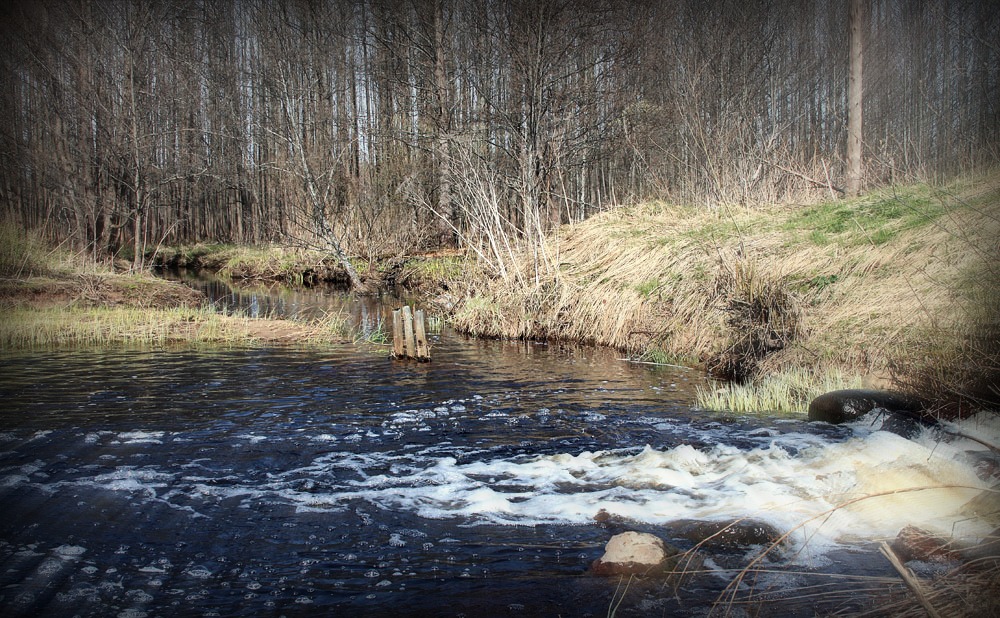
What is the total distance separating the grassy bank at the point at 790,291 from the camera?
627cm

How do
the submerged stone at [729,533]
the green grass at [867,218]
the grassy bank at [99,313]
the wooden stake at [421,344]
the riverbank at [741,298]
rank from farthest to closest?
the grassy bank at [99,313]
the wooden stake at [421,344]
the green grass at [867,218]
the riverbank at [741,298]
the submerged stone at [729,533]

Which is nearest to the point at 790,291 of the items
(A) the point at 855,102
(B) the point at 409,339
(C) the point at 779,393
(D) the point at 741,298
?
(D) the point at 741,298

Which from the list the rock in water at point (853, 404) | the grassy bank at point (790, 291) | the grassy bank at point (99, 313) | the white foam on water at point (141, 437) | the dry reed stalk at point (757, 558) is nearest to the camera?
the dry reed stalk at point (757, 558)

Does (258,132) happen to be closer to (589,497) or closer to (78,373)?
(78,373)

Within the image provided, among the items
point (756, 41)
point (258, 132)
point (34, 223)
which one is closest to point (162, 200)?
point (258, 132)

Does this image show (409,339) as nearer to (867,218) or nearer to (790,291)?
(790,291)

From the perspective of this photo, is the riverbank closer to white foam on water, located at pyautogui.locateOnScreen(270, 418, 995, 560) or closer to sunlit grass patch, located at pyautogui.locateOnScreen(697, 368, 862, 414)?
sunlit grass patch, located at pyautogui.locateOnScreen(697, 368, 862, 414)

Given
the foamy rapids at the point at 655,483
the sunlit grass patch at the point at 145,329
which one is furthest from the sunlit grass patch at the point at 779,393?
→ the sunlit grass patch at the point at 145,329

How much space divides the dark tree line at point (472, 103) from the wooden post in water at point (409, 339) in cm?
289

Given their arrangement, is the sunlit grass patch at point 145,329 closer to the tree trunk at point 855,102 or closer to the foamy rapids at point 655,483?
the foamy rapids at point 655,483

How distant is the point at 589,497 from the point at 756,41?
74.2ft

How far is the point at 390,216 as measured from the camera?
22.7 m

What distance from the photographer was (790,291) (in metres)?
8.98

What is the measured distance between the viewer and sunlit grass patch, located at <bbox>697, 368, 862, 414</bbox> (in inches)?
277
